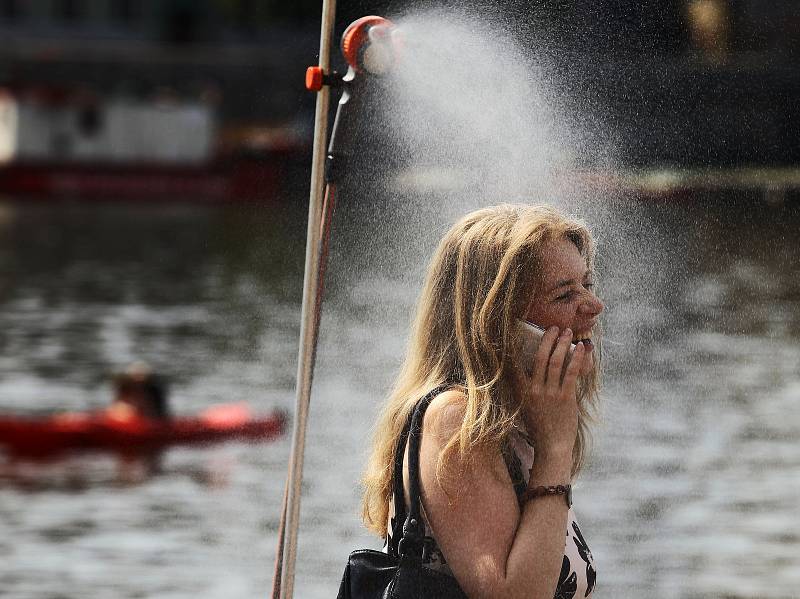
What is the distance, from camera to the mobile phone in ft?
11.5

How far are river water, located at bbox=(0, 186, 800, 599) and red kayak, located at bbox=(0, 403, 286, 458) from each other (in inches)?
6.2

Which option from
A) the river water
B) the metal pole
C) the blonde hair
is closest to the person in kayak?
the river water

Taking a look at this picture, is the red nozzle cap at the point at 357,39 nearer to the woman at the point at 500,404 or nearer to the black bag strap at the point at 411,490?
the woman at the point at 500,404

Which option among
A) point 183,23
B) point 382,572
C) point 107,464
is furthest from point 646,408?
point 183,23

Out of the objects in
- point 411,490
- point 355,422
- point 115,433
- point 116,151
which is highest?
point 411,490

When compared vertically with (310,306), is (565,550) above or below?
below

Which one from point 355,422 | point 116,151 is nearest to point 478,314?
point 355,422

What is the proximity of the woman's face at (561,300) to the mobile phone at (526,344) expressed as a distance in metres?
0.03

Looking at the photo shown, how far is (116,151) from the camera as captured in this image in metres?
59.3

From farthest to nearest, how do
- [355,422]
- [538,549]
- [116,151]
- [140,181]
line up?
1. [140,181]
2. [116,151]
3. [355,422]
4. [538,549]

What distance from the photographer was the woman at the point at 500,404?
340cm

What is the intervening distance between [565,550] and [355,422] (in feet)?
48.4

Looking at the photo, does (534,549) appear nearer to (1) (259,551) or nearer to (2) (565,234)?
(2) (565,234)

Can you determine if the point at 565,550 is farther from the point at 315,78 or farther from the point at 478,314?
the point at 315,78
